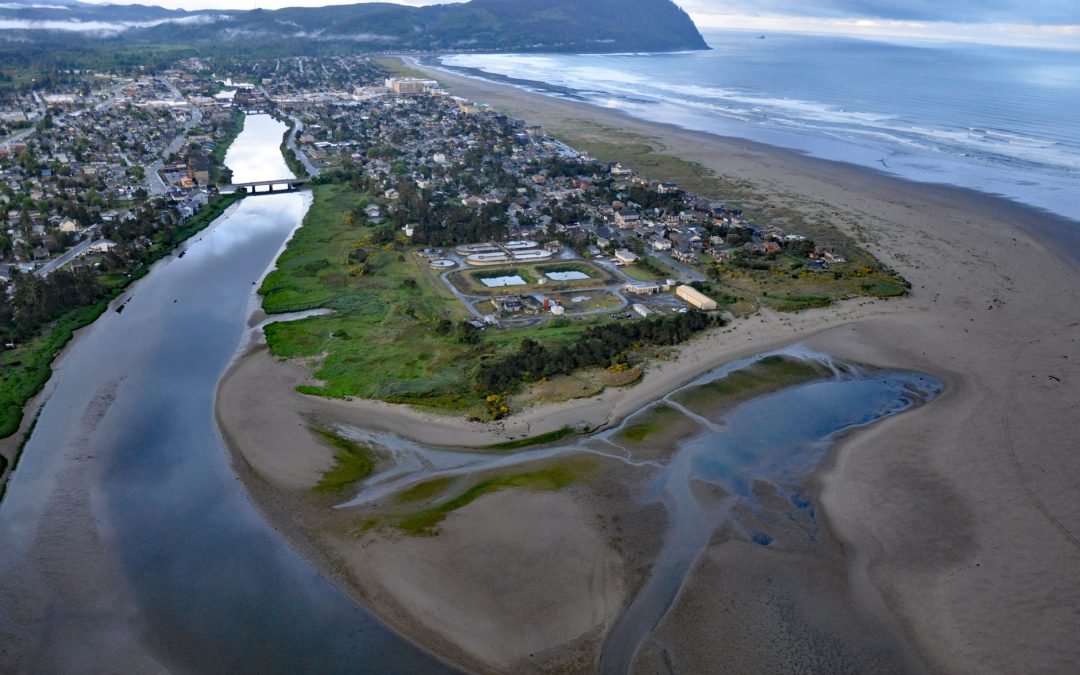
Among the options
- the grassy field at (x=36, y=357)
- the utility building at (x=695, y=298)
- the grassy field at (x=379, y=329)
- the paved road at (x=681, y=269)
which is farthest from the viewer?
the paved road at (x=681, y=269)

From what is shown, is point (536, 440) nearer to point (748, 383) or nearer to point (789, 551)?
point (789, 551)

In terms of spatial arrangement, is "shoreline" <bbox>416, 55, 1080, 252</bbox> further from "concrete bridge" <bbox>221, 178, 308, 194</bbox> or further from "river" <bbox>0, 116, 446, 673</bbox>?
"river" <bbox>0, 116, 446, 673</bbox>

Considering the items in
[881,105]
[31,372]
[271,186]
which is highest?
[881,105]

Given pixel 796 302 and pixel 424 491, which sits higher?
pixel 796 302

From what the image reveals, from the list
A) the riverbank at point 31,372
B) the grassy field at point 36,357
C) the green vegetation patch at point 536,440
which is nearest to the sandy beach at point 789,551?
the green vegetation patch at point 536,440

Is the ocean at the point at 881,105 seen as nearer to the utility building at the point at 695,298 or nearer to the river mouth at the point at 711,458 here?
the utility building at the point at 695,298

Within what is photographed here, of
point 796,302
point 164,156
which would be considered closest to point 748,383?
point 796,302

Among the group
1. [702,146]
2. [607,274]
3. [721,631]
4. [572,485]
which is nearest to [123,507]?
[572,485]
